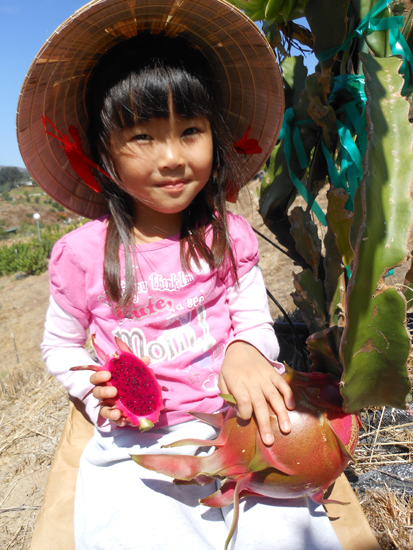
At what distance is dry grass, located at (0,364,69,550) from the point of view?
50.6 inches

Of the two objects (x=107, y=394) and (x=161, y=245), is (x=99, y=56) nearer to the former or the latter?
(x=161, y=245)

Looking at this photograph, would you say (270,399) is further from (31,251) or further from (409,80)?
(31,251)

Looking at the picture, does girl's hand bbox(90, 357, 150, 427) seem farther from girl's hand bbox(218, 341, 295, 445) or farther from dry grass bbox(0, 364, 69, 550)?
dry grass bbox(0, 364, 69, 550)

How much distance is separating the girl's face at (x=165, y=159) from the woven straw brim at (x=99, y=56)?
215 mm

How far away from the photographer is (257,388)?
87 cm

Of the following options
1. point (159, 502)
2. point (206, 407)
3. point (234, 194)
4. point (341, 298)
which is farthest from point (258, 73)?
point (159, 502)

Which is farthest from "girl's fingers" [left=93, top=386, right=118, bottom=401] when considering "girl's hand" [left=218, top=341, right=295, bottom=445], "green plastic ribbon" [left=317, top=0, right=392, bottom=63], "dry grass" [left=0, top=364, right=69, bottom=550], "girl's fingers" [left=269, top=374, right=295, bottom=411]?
"green plastic ribbon" [left=317, top=0, right=392, bottom=63]

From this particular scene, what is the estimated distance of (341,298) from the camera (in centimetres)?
95

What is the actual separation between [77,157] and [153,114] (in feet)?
0.95

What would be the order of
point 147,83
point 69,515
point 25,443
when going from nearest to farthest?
point 147,83 → point 69,515 → point 25,443

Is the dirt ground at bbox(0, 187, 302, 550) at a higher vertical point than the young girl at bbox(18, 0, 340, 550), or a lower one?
lower

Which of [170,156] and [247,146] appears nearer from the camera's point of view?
[170,156]

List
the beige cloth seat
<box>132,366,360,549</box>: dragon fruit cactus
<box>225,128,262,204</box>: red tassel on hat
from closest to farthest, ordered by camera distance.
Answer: <box>132,366,360,549</box>: dragon fruit cactus
the beige cloth seat
<box>225,128,262,204</box>: red tassel on hat

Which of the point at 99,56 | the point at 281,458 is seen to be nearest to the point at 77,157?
the point at 99,56
